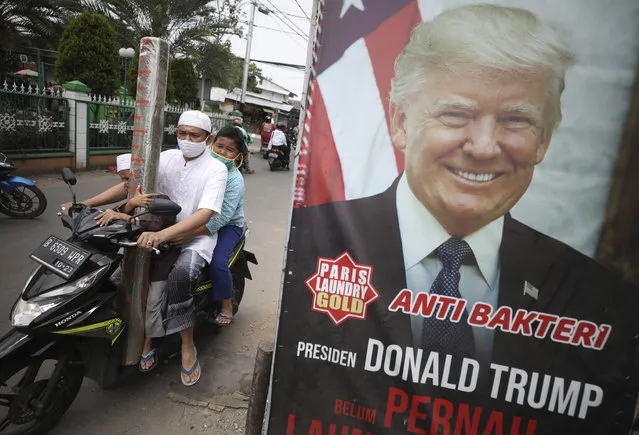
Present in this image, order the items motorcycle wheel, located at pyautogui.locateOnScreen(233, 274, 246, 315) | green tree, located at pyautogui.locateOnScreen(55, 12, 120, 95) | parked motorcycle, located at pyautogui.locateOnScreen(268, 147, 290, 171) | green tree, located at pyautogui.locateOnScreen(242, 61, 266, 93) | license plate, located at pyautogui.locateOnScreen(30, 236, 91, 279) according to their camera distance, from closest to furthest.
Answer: license plate, located at pyautogui.locateOnScreen(30, 236, 91, 279) → motorcycle wheel, located at pyautogui.locateOnScreen(233, 274, 246, 315) → green tree, located at pyautogui.locateOnScreen(55, 12, 120, 95) → parked motorcycle, located at pyautogui.locateOnScreen(268, 147, 290, 171) → green tree, located at pyautogui.locateOnScreen(242, 61, 266, 93)

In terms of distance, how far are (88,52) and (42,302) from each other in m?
10.2

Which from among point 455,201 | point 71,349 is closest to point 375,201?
point 455,201

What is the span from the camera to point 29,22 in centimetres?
1307

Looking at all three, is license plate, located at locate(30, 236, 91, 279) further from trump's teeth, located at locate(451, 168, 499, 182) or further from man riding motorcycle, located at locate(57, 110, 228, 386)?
trump's teeth, located at locate(451, 168, 499, 182)

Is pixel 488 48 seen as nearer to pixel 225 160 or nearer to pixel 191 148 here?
pixel 191 148

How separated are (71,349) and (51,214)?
4.32 metres

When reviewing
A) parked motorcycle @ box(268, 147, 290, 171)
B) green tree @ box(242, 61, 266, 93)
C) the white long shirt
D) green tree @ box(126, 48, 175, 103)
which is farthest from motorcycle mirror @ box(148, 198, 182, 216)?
green tree @ box(242, 61, 266, 93)

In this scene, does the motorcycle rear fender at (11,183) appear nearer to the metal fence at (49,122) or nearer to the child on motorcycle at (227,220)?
the metal fence at (49,122)

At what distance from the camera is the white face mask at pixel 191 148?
2414 millimetres

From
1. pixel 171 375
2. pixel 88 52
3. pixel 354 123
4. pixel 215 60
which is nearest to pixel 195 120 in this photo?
pixel 354 123

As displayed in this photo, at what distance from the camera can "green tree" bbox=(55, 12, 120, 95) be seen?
991 cm

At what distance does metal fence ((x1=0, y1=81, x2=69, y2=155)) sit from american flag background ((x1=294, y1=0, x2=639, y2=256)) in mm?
7482

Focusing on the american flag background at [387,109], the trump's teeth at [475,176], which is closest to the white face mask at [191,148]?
the american flag background at [387,109]

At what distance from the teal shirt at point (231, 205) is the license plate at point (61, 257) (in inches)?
32.0
